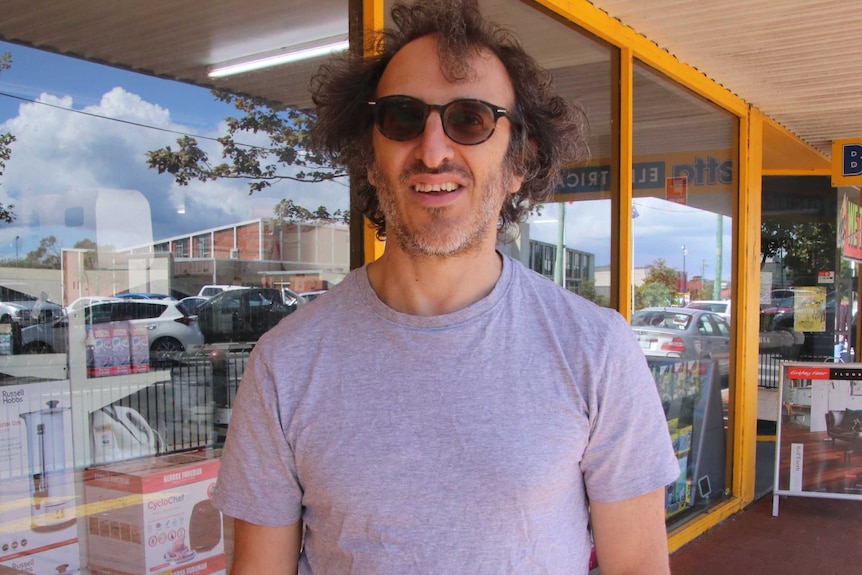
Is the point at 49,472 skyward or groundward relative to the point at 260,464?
groundward

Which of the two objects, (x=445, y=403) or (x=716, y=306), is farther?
(x=716, y=306)

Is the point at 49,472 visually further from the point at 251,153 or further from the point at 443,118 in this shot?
the point at 443,118

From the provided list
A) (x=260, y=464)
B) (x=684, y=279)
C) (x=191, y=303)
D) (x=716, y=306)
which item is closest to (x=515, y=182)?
(x=260, y=464)

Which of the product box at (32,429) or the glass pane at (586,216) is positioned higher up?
the glass pane at (586,216)

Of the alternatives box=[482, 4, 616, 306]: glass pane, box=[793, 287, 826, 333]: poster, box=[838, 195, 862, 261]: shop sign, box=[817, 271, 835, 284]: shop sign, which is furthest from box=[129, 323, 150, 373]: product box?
box=[817, 271, 835, 284]: shop sign

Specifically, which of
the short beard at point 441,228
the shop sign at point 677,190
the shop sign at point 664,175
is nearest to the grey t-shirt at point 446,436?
the short beard at point 441,228

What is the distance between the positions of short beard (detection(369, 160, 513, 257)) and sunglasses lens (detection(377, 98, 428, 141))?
0.24 ft

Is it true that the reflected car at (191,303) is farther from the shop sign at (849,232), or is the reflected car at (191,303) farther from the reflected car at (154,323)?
the shop sign at (849,232)

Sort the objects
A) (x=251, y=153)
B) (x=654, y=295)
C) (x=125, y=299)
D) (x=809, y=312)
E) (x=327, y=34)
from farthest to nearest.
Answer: (x=809, y=312) < (x=251, y=153) < (x=654, y=295) < (x=125, y=299) < (x=327, y=34)

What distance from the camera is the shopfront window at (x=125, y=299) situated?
10.7 ft

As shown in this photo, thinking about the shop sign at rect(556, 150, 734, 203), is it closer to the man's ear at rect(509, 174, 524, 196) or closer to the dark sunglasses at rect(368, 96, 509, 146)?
the man's ear at rect(509, 174, 524, 196)

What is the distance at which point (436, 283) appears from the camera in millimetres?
1394

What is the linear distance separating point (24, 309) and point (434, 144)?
371cm

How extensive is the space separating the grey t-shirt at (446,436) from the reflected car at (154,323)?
3414 mm
